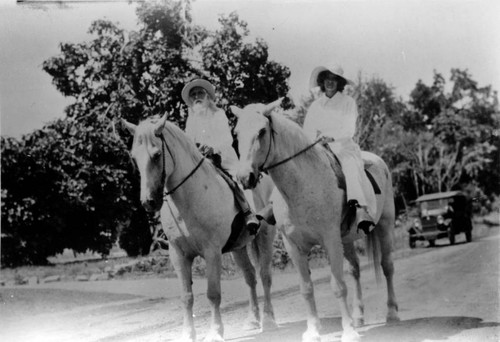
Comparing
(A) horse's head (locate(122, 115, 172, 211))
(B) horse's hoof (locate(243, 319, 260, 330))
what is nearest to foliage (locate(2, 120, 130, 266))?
(B) horse's hoof (locate(243, 319, 260, 330))

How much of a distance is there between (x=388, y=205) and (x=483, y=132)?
1158 cm

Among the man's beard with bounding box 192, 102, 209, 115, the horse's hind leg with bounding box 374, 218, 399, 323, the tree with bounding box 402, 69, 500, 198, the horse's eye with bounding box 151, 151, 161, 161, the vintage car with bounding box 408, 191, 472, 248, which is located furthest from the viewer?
the vintage car with bounding box 408, 191, 472, 248

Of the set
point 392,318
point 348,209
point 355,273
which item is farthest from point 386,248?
point 348,209

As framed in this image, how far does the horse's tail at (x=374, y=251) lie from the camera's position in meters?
7.38

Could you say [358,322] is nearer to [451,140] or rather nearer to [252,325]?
[252,325]

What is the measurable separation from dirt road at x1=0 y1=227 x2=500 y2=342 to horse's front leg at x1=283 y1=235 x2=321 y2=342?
1.62 ft

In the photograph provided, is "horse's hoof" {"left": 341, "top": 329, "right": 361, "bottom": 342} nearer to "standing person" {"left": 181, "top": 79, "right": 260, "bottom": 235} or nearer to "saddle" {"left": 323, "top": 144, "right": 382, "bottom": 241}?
"saddle" {"left": 323, "top": 144, "right": 382, "bottom": 241}

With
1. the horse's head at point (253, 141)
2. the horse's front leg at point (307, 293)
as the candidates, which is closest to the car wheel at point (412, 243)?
the horse's front leg at point (307, 293)

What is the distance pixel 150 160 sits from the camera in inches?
212

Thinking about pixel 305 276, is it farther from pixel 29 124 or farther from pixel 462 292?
pixel 29 124

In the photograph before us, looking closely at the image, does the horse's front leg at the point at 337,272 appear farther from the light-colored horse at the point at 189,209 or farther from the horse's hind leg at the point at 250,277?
the horse's hind leg at the point at 250,277

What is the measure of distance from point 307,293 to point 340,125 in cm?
216

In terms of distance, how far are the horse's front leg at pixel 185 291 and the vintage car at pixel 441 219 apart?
1453cm

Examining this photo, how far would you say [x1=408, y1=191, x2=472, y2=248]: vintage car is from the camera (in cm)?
1880
